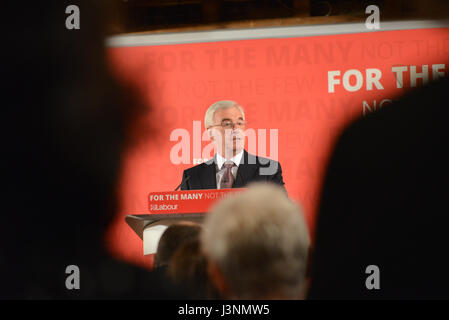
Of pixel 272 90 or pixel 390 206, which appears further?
pixel 272 90

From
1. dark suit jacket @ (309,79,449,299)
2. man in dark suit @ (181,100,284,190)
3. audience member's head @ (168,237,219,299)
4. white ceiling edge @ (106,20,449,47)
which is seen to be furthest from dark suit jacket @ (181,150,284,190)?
audience member's head @ (168,237,219,299)

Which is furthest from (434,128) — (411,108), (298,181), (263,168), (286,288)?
(286,288)

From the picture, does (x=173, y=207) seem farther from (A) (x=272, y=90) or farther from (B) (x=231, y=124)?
(A) (x=272, y=90)

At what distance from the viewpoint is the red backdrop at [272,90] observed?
7.67 ft

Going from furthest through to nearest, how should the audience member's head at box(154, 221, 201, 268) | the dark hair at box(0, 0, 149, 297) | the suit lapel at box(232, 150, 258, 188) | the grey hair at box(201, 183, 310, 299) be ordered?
the dark hair at box(0, 0, 149, 297) < the suit lapel at box(232, 150, 258, 188) < the audience member's head at box(154, 221, 201, 268) < the grey hair at box(201, 183, 310, 299)

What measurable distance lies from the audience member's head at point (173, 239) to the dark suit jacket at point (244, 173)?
96 cm

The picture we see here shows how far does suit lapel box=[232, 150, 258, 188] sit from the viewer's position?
2330 millimetres

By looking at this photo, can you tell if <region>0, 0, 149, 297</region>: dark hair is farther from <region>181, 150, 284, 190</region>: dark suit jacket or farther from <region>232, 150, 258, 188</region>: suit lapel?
<region>232, 150, 258, 188</region>: suit lapel

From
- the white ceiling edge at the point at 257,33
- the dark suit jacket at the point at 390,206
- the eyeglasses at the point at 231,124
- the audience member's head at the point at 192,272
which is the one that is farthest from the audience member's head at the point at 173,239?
the white ceiling edge at the point at 257,33

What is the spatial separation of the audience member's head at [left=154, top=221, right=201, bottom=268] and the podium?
518 mm

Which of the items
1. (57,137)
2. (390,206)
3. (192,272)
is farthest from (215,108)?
(192,272)

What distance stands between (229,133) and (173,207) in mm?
484

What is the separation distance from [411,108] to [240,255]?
1.81 m

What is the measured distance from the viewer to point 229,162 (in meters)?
2.38
